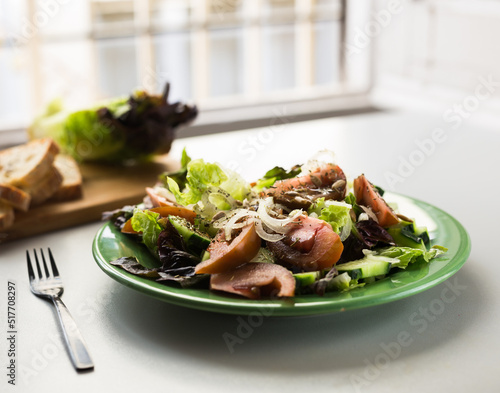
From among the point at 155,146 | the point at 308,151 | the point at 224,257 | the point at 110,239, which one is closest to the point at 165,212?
the point at 110,239

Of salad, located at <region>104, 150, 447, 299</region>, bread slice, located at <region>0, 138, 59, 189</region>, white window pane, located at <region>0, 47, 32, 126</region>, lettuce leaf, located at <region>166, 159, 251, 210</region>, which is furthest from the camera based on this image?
white window pane, located at <region>0, 47, 32, 126</region>

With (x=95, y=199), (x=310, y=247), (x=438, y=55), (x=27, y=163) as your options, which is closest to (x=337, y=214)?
(x=310, y=247)

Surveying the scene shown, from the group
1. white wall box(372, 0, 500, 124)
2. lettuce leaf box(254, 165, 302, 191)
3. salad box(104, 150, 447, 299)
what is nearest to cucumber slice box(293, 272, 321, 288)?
salad box(104, 150, 447, 299)

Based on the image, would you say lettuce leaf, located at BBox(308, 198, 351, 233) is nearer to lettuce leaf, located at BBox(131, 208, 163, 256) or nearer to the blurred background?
lettuce leaf, located at BBox(131, 208, 163, 256)

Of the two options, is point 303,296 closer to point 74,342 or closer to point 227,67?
point 74,342

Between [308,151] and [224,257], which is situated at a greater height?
[224,257]

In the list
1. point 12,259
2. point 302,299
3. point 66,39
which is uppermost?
point 66,39

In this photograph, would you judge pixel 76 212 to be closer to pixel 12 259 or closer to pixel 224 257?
pixel 12 259
